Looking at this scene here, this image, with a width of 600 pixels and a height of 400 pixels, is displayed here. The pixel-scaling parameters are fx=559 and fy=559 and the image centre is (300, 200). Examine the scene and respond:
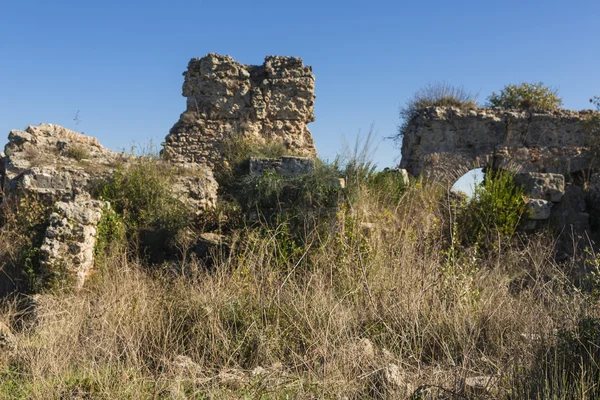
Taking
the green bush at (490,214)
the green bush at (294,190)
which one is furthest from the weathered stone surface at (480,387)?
the green bush at (490,214)

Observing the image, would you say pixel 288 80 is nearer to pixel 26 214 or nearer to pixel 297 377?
pixel 26 214

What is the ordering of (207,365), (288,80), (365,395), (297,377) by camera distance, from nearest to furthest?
(365,395) → (297,377) → (207,365) → (288,80)

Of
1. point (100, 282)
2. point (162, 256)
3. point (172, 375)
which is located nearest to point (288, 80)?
point (162, 256)

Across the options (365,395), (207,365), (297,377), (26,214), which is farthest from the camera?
(26,214)

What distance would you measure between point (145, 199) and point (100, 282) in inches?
95.5

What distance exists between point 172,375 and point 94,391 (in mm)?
586

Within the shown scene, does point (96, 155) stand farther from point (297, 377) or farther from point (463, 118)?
point (463, 118)

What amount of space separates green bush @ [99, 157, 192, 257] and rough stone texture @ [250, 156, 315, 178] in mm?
1434

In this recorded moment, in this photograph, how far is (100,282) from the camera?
7.15 meters

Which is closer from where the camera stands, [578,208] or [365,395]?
[365,395]

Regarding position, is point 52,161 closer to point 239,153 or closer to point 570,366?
point 239,153

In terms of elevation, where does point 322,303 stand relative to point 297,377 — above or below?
above

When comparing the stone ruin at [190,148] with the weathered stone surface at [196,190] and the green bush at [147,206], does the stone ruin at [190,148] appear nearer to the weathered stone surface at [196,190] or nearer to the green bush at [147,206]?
the weathered stone surface at [196,190]

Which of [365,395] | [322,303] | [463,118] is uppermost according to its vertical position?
[463,118]
